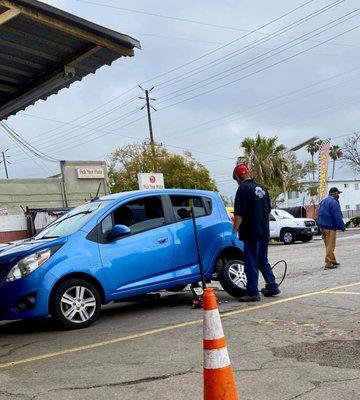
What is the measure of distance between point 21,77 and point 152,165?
37781 millimetres

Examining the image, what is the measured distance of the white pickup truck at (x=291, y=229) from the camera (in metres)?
24.5

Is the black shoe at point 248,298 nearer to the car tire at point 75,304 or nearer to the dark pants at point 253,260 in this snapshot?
the dark pants at point 253,260

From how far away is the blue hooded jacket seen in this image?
11.8 metres

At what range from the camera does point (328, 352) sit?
4922 millimetres

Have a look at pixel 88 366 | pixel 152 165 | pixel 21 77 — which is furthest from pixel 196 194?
pixel 152 165

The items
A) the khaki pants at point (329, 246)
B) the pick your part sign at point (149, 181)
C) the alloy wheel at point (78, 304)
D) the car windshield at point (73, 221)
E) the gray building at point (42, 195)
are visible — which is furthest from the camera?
the gray building at point (42, 195)

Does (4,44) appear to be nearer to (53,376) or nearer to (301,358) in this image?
(53,376)

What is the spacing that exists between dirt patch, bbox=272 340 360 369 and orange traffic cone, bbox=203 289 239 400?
1.53 meters

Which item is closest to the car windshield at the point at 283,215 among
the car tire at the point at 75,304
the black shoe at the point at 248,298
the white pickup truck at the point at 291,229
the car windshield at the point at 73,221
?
the white pickup truck at the point at 291,229

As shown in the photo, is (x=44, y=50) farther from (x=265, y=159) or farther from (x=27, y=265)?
(x=265, y=159)

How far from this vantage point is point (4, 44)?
6.71 m

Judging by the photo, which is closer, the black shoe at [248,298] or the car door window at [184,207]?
the black shoe at [248,298]

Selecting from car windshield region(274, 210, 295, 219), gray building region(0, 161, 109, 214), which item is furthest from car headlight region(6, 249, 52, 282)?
gray building region(0, 161, 109, 214)

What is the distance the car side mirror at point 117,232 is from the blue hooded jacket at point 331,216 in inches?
242
